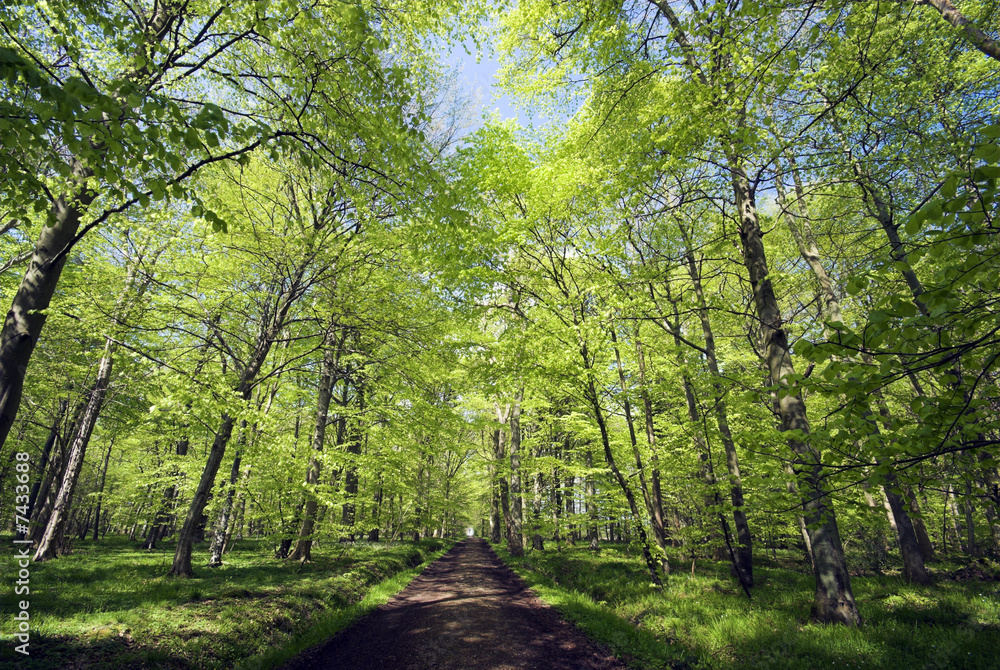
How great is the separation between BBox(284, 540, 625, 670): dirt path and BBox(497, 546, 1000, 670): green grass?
0.62 meters

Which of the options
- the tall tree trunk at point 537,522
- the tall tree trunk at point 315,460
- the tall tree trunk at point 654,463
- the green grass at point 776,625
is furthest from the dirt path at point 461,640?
the tall tree trunk at point 537,522

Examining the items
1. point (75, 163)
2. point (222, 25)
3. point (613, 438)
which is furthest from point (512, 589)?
point (222, 25)

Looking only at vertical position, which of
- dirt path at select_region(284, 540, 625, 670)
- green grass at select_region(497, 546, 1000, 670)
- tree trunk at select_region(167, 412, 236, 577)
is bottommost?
dirt path at select_region(284, 540, 625, 670)

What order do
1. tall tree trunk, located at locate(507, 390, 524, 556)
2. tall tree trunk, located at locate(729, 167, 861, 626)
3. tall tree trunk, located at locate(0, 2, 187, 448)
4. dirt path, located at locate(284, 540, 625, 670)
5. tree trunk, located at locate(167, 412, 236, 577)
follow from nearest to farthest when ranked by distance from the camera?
tall tree trunk, located at locate(0, 2, 187, 448) < dirt path, located at locate(284, 540, 625, 670) < tall tree trunk, located at locate(729, 167, 861, 626) < tree trunk, located at locate(167, 412, 236, 577) < tall tree trunk, located at locate(507, 390, 524, 556)

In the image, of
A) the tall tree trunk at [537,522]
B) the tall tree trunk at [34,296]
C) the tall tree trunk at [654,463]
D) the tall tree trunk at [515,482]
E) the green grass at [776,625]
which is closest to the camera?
the tall tree trunk at [34,296]

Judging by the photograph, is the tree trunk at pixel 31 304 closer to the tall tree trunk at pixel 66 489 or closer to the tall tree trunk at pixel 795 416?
the tall tree trunk at pixel 66 489

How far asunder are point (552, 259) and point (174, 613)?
31.5 feet

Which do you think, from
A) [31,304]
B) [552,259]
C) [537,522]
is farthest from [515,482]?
[31,304]

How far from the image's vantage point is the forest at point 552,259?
9.66 feet

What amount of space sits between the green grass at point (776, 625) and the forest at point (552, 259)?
0.27 ft

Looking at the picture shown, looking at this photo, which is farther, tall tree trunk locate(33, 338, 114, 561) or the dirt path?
tall tree trunk locate(33, 338, 114, 561)

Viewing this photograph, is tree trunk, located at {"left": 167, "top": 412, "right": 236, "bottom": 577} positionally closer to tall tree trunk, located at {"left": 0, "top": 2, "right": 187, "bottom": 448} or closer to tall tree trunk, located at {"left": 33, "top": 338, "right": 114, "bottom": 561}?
tall tree trunk, located at {"left": 33, "top": 338, "right": 114, "bottom": 561}

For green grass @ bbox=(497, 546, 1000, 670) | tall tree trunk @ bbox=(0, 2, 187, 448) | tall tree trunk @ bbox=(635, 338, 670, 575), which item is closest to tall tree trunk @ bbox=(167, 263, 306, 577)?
tall tree trunk @ bbox=(0, 2, 187, 448)

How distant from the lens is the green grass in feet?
15.5
